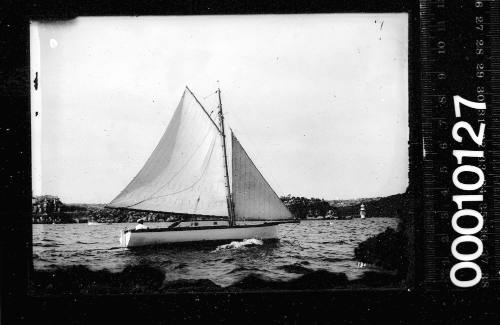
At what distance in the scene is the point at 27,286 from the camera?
405cm

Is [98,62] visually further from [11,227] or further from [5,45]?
[11,227]

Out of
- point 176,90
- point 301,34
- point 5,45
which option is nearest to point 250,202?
point 176,90

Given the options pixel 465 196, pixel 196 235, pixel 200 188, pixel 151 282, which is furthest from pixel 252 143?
pixel 465 196

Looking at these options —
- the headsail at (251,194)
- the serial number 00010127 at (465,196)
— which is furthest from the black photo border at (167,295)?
the headsail at (251,194)

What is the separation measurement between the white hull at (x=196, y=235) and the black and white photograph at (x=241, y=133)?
0.04m

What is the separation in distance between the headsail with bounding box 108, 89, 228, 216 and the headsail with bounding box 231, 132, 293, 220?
5.1 inches

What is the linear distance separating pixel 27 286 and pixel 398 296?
284 cm

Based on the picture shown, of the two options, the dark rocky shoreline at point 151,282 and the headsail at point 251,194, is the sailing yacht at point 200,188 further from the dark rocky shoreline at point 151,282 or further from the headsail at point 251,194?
the dark rocky shoreline at point 151,282

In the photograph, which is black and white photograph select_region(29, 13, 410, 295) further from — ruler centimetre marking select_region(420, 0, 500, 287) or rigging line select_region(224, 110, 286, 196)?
ruler centimetre marking select_region(420, 0, 500, 287)

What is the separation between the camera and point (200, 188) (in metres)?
4.39

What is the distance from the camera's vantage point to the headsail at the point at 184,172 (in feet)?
13.6

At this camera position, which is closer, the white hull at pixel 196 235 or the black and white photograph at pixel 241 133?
the black and white photograph at pixel 241 133

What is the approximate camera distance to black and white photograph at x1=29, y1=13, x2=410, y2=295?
4023 millimetres

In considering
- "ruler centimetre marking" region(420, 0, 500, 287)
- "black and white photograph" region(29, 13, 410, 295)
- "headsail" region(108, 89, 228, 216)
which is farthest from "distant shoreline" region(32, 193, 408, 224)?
"ruler centimetre marking" region(420, 0, 500, 287)
